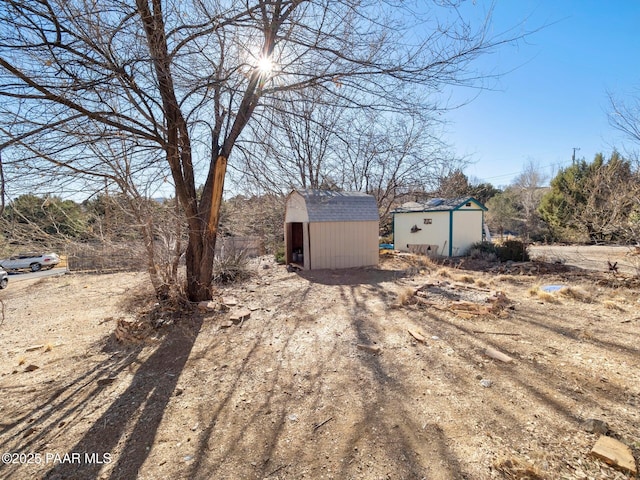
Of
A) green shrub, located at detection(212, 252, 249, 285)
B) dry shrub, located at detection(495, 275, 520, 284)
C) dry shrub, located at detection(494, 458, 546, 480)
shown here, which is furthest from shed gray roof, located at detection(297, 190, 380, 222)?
dry shrub, located at detection(494, 458, 546, 480)

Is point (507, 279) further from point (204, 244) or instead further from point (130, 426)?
point (130, 426)

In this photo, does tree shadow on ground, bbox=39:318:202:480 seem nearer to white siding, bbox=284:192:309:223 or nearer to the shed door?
white siding, bbox=284:192:309:223

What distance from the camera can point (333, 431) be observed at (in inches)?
84.3

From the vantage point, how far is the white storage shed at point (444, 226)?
1190 cm

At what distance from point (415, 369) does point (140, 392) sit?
2601 mm

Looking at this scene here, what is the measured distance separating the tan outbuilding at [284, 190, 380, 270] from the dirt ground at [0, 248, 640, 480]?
12.5 ft

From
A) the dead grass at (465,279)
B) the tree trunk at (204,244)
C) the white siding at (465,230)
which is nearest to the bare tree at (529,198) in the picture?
the white siding at (465,230)

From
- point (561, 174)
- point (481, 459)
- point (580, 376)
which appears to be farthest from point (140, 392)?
point (561, 174)

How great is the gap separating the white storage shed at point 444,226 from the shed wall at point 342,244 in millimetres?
3903

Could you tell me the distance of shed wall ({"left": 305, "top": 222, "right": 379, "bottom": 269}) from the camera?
8922mm

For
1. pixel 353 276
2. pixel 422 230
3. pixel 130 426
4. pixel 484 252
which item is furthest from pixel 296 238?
pixel 130 426

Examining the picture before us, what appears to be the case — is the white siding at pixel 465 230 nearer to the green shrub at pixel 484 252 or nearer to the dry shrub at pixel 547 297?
the green shrub at pixel 484 252

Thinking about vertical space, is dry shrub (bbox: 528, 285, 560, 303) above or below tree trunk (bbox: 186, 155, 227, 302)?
below

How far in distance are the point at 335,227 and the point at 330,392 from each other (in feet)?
21.7
